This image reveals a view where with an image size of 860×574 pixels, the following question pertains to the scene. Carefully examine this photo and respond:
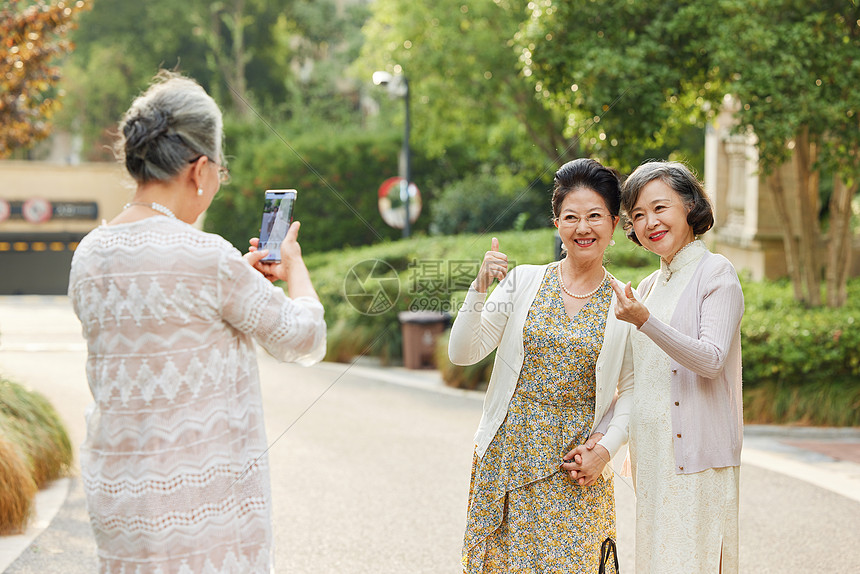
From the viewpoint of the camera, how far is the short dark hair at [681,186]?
299 cm

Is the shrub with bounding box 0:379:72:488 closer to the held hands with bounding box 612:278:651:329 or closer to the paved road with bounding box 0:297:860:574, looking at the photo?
the paved road with bounding box 0:297:860:574

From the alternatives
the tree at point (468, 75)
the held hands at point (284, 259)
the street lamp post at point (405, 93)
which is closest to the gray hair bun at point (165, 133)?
the held hands at point (284, 259)

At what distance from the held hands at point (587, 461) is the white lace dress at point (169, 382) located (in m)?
1.13

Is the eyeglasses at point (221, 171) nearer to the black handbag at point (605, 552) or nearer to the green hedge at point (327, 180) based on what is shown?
the black handbag at point (605, 552)

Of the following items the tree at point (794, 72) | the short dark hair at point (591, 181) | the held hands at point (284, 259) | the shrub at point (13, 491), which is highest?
the tree at point (794, 72)

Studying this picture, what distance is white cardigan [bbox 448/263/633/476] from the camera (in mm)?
3006

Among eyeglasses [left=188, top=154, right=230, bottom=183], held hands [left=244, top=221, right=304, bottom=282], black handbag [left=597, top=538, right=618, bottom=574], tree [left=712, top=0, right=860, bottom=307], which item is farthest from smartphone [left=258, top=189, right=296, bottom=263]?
tree [left=712, top=0, right=860, bottom=307]

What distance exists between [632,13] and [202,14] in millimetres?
31985

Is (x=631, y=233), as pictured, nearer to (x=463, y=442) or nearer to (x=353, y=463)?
(x=353, y=463)

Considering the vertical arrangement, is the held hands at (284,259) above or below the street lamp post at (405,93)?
below

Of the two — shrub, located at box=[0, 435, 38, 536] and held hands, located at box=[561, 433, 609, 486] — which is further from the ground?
held hands, located at box=[561, 433, 609, 486]

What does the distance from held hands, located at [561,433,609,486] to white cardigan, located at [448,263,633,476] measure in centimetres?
3

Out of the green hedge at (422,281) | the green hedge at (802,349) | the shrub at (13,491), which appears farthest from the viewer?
the green hedge at (422,281)

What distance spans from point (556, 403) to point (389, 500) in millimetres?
3614
